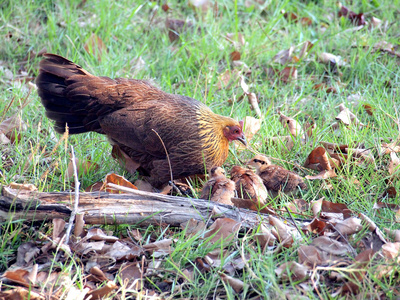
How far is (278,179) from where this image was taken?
3.56m

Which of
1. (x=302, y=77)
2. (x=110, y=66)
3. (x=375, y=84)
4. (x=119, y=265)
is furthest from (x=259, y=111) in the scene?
(x=119, y=265)

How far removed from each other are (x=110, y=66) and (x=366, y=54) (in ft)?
9.72

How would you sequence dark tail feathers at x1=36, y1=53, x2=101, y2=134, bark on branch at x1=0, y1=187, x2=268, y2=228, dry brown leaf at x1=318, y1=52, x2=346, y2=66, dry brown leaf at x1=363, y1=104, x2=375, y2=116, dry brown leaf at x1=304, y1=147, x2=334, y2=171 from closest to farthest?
1. bark on branch at x1=0, y1=187, x2=268, y2=228
2. dry brown leaf at x1=304, y1=147, x2=334, y2=171
3. dark tail feathers at x1=36, y1=53, x2=101, y2=134
4. dry brown leaf at x1=363, y1=104, x2=375, y2=116
5. dry brown leaf at x1=318, y1=52, x2=346, y2=66

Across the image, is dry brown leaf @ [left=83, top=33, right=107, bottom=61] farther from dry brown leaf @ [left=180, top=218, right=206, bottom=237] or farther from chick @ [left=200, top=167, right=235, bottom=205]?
dry brown leaf @ [left=180, top=218, right=206, bottom=237]

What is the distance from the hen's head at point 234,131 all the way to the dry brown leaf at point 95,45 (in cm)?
221

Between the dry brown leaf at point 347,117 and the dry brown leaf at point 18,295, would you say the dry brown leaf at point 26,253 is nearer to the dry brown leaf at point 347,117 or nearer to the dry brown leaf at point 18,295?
the dry brown leaf at point 18,295

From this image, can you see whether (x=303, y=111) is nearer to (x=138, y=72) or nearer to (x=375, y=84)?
(x=375, y=84)

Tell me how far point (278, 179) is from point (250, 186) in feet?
0.88

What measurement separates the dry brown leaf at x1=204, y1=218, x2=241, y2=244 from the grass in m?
0.08

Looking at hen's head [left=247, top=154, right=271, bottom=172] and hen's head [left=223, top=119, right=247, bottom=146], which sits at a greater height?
hen's head [left=223, top=119, right=247, bottom=146]

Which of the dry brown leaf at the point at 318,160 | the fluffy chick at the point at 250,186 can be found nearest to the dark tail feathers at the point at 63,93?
the fluffy chick at the point at 250,186

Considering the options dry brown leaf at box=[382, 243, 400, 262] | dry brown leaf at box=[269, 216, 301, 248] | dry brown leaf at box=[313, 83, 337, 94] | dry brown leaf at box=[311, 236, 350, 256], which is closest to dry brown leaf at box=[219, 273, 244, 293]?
dry brown leaf at box=[269, 216, 301, 248]

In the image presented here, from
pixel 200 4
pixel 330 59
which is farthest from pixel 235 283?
pixel 200 4

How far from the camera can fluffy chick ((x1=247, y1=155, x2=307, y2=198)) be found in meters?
3.52
